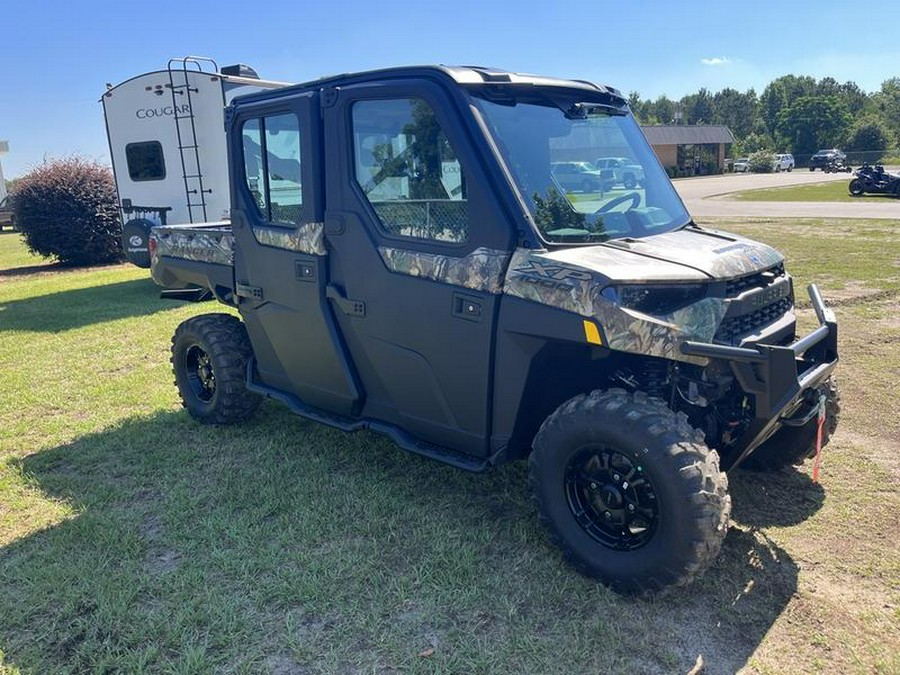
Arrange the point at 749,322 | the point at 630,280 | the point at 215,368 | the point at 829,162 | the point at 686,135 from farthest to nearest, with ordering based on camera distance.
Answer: the point at 686,135 < the point at 829,162 < the point at 215,368 < the point at 749,322 < the point at 630,280

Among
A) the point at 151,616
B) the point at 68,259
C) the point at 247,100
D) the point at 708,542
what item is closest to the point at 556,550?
the point at 708,542

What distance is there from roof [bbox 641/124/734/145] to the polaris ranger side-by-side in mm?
57333

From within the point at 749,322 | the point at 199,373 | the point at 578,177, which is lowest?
the point at 199,373

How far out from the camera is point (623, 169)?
379 centimetres

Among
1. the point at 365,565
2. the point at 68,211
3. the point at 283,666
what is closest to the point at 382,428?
the point at 365,565

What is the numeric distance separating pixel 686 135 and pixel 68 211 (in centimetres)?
5888

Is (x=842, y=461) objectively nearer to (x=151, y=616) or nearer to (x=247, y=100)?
(x=151, y=616)

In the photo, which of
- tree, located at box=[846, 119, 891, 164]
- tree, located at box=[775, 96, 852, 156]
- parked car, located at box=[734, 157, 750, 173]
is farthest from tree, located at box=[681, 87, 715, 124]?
parked car, located at box=[734, 157, 750, 173]

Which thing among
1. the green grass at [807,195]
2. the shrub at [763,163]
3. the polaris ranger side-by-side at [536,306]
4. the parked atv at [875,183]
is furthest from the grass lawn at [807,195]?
the shrub at [763,163]

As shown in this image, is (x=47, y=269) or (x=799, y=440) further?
(x=47, y=269)

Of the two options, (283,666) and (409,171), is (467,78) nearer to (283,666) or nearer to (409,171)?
(409,171)

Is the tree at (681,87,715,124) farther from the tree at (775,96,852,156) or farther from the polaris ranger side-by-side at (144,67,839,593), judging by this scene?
the polaris ranger side-by-side at (144,67,839,593)

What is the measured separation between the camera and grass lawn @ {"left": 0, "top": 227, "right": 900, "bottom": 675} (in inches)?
111

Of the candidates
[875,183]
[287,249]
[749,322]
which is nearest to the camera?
[749,322]
